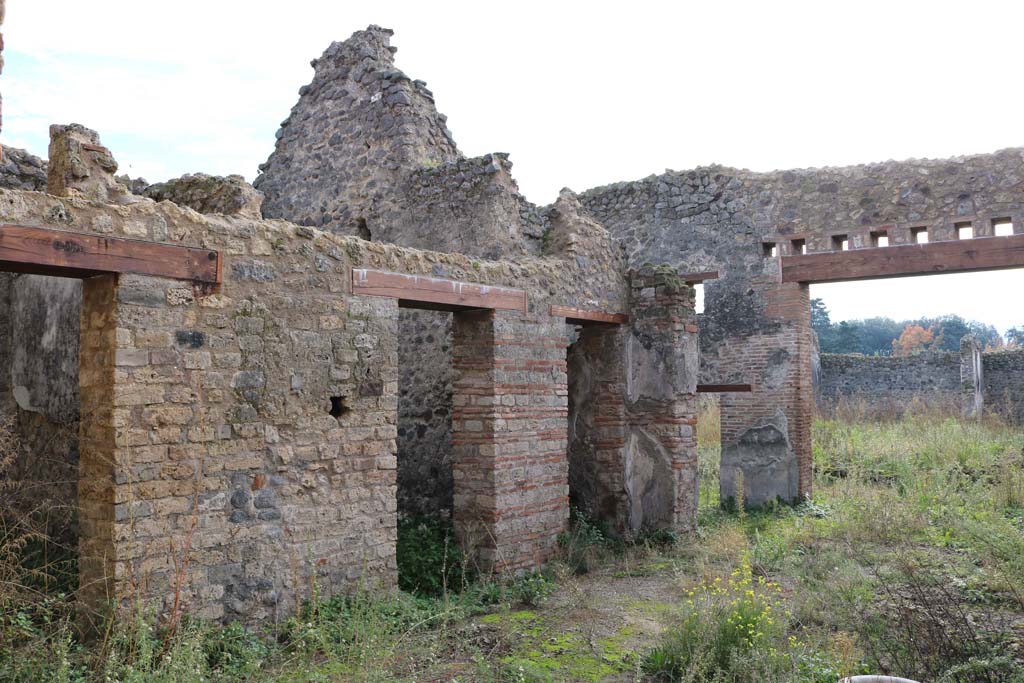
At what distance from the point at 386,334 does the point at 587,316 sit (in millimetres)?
2887

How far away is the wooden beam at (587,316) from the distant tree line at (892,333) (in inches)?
1719

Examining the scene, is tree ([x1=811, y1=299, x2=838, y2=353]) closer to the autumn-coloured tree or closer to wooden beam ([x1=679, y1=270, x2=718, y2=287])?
the autumn-coloured tree

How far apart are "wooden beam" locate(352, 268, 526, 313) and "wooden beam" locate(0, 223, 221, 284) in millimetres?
1257

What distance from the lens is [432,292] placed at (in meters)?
6.69

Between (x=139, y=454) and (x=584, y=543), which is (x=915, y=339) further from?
(x=139, y=454)

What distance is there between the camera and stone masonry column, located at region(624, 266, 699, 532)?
358 inches

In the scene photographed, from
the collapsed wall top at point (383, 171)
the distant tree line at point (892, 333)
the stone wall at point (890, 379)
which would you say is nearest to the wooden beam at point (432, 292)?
the collapsed wall top at point (383, 171)

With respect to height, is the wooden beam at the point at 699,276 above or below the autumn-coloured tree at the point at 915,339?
below

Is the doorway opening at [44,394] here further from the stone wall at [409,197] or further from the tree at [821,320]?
the tree at [821,320]

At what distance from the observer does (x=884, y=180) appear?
1160 centimetres

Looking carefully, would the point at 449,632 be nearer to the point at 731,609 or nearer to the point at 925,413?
the point at 731,609

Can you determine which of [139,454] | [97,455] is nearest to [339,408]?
[139,454]

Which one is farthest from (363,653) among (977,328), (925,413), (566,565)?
(977,328)

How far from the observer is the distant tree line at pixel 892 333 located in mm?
52062
